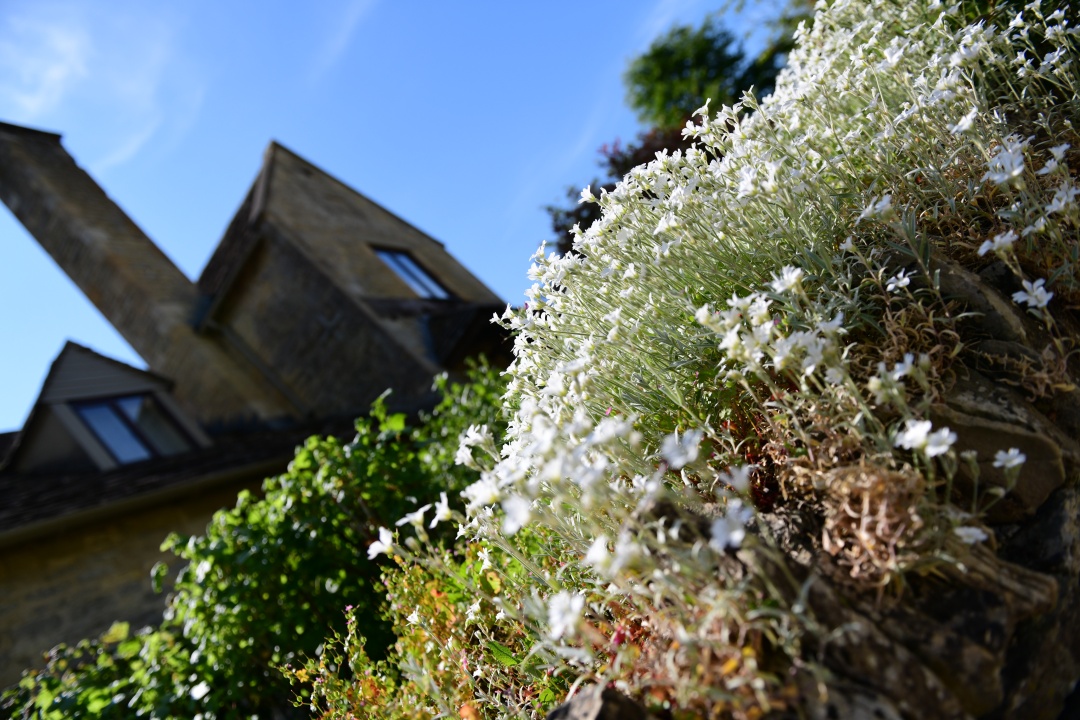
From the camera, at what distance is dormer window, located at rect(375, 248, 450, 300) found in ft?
42.3

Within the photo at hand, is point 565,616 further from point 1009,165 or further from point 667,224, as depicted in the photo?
point 1009,165

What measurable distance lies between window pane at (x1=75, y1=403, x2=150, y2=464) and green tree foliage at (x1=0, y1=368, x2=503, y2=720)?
543 cm

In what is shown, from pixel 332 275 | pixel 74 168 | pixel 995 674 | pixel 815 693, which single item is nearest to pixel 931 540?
pixel 995 674

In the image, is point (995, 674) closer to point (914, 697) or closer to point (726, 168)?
point (914, 697)

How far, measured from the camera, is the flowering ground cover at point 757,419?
148cm

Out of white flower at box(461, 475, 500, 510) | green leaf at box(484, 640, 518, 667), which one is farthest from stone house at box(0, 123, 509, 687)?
white flower at box(461, 475, 500, 510)

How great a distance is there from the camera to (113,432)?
959cm

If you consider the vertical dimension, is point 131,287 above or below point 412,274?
above

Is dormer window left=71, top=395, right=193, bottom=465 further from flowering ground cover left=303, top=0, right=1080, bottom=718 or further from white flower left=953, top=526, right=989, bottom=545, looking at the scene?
white flower left=953, top=526, right=989, bottom=545

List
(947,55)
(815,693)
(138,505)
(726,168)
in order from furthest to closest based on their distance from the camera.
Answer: (138,505) < (947,55) < (726,168) < (815,693)

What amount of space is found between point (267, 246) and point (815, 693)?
11874 millimetres

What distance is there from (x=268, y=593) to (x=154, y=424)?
7372 millimetres

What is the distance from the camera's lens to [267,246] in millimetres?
11820

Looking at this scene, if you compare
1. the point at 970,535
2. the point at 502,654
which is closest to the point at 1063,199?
the point at 970,535
